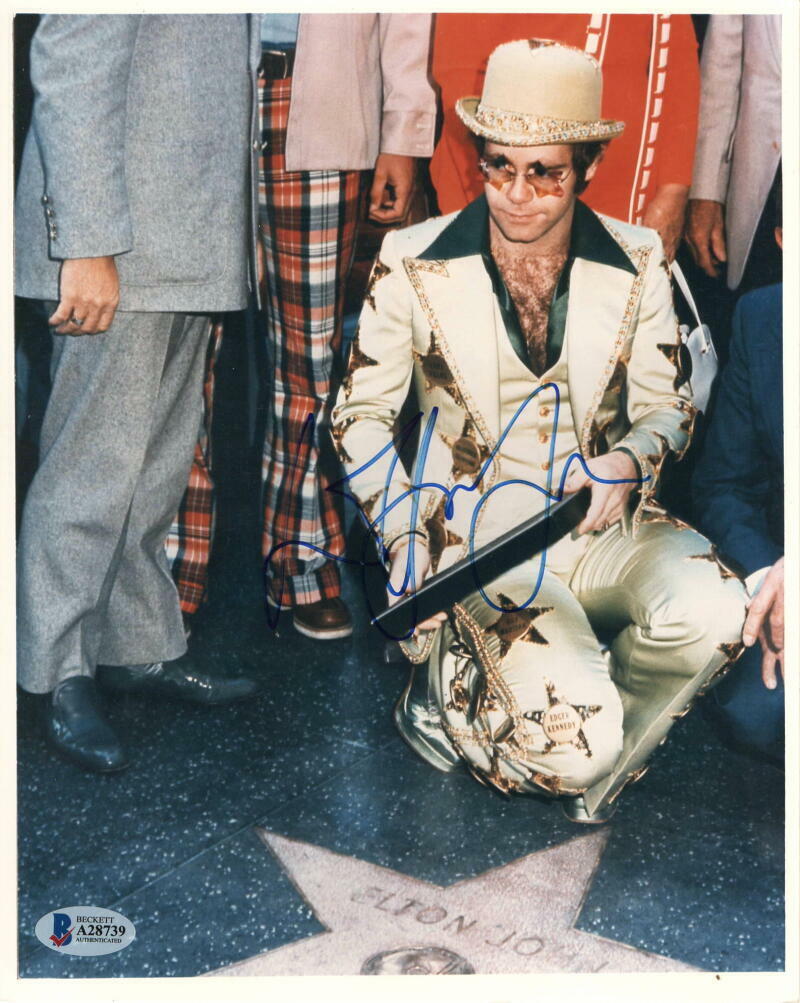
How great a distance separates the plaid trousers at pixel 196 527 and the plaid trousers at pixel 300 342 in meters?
0.13

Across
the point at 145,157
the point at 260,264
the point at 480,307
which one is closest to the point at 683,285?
the point at 480,307

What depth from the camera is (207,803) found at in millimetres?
2541

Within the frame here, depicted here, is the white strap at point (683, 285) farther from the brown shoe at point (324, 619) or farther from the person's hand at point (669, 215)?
the brown shoe at point (324, 619)

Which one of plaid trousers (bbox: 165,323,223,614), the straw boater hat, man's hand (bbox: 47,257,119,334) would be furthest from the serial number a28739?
the straw boater hat

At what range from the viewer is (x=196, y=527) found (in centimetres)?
295

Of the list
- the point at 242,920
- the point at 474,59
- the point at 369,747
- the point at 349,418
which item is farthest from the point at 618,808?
the point at 474,59

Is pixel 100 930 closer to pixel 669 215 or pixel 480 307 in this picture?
pixel 480 307

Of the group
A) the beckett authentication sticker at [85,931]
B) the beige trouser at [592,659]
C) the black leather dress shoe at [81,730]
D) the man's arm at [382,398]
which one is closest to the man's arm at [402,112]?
the man's arm at [382,398]

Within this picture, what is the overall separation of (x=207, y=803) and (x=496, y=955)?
651mm

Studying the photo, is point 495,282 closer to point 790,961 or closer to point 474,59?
point 474,59

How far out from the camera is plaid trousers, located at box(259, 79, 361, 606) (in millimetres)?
2607

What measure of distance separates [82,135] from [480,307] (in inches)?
31.4

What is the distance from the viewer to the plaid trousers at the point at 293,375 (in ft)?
8.57

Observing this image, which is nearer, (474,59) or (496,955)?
(496,955)
